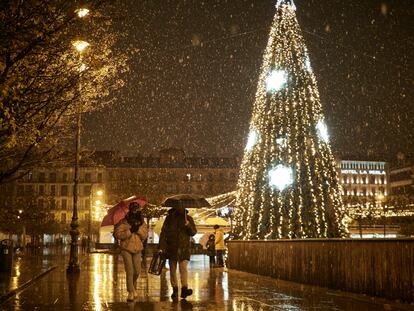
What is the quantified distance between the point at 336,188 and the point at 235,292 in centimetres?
1318

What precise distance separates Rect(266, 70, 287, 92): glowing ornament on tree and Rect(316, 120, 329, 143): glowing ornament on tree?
2.23 metres

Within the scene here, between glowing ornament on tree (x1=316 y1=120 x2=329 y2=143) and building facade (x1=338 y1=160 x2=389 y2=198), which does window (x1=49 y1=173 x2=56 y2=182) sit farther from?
glowing ornament on tree (x1=316 y1=120 x2=329 y2=143)

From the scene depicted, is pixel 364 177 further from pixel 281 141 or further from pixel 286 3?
pixel 281 141

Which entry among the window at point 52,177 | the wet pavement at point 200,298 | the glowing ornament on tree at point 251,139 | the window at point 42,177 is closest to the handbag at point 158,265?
the wet pavement at point 200,298

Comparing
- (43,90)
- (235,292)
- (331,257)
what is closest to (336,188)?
(331,257)

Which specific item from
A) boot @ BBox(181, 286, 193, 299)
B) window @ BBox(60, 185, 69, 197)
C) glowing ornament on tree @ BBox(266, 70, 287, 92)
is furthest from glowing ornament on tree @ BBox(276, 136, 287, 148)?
window @ BBox(60, 185, 69, 197)

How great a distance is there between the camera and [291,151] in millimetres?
27156

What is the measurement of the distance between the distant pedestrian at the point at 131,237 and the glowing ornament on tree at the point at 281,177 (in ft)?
47.6

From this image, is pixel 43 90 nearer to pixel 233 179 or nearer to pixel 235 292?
pixel 235 292

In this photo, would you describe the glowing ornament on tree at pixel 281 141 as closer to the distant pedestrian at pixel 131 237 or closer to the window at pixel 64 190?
the distant pedestrian at pixel 131 237

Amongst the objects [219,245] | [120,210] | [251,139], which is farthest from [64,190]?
[120,210]

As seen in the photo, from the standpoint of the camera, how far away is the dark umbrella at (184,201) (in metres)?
15.7

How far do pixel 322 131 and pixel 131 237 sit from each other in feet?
51.7

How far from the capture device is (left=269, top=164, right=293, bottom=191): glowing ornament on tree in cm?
2717
